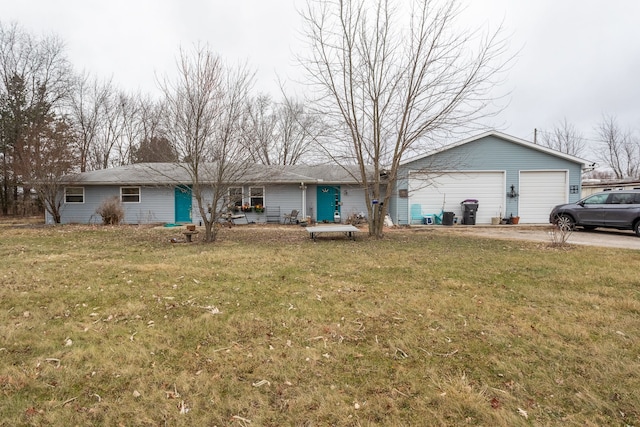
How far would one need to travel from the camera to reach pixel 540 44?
1046cm

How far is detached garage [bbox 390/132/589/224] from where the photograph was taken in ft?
50.5

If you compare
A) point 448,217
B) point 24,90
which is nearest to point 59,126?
point 24,90

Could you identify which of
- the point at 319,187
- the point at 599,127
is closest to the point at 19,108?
the point at 319,187

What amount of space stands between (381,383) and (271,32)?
1143cm

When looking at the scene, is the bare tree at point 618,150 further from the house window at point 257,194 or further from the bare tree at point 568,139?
the house window at point 257,194

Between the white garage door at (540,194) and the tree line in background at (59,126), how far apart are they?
34.8ft

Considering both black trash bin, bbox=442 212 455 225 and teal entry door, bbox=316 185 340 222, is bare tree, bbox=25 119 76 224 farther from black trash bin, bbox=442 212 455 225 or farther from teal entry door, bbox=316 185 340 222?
black trash bin, bbox=442 212 455 225

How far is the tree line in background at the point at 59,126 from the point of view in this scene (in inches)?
631

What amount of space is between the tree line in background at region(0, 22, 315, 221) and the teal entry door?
294cm

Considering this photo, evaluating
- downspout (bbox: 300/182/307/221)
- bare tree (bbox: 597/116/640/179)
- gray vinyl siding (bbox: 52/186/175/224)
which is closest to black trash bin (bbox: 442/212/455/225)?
downspout (bbox: 300/182/307/221)

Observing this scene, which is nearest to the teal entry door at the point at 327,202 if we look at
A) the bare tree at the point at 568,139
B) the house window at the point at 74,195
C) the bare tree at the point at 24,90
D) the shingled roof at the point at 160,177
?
the shingled roof at the point at 160,177

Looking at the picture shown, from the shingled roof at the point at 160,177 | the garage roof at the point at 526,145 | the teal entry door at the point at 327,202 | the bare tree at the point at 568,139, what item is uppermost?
the bare tree at the point at 568,139

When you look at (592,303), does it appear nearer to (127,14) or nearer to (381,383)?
(381,383)

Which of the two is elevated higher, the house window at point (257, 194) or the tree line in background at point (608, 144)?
the tree line in background at point (608, 144)
